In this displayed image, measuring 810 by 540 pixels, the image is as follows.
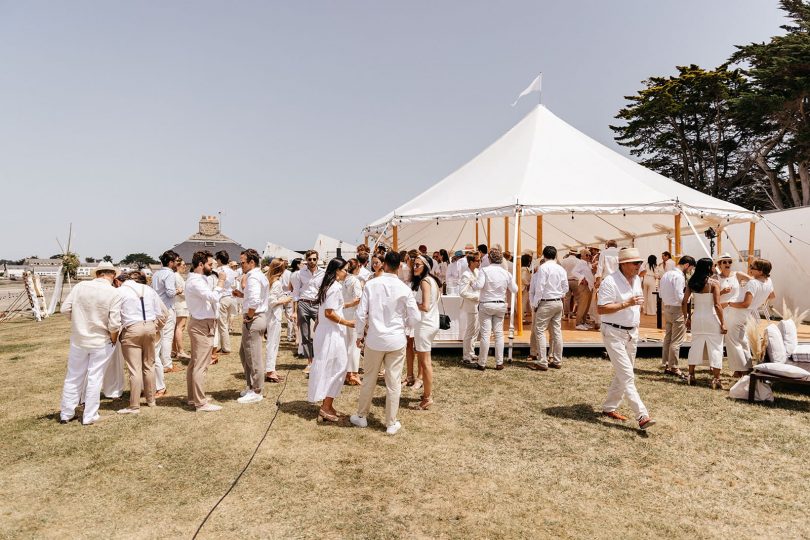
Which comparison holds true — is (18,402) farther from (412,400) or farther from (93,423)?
(412,400)

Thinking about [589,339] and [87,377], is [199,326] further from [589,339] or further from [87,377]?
[589,339]

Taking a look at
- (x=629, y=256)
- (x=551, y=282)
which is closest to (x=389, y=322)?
(x=629, y=256)

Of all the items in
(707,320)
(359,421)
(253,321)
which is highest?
(707,320)

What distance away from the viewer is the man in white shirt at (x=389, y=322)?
4.53 meters

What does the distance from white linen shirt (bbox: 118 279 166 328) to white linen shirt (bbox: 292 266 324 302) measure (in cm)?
220

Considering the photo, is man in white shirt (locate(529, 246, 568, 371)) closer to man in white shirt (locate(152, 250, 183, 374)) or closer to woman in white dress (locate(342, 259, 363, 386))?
woman in white dress (locate(342, 259, 363, 386))

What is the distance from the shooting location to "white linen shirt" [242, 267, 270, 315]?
5336 mm

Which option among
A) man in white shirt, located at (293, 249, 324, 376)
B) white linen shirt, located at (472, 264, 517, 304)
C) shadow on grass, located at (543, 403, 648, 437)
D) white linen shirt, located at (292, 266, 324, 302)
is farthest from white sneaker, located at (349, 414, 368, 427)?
white linen shirt, located at (472, 264, 517, 304)

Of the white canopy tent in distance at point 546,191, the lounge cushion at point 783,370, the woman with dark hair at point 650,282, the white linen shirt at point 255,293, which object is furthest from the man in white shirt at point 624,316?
the woman with dark hair at point 650,282

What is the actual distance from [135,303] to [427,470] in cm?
365

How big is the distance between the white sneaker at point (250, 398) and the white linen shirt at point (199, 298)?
113 centimetres

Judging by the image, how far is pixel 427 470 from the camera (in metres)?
3.89

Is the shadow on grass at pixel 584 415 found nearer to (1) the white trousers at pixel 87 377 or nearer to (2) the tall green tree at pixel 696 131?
(1) the white trousers at pixel 87 377

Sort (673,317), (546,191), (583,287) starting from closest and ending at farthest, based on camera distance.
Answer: (673,317), (546,191), (583,287)
